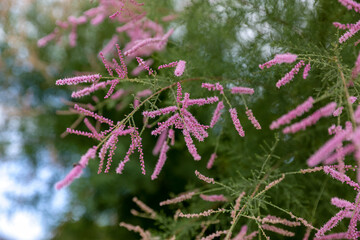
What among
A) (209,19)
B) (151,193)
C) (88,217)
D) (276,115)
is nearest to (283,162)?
(276,115)

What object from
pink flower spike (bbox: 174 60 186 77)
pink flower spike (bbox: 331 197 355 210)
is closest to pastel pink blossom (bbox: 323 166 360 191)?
pink flower spike (bbox: 331 197 355 210)

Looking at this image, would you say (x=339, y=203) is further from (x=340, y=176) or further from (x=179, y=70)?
(x=179, y=70)

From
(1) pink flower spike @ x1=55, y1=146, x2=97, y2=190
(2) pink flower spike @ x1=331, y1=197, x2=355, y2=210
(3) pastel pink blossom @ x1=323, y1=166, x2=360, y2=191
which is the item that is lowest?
(2) pink flower spike @ x1=331, y1=197, x2=355, y2=210

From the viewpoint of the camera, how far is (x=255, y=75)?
0.56 meters

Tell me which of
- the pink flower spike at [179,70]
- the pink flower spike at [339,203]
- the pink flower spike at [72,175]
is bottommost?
the pink flower spike at [339,203]

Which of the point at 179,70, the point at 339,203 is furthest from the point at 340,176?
the point at 179,70

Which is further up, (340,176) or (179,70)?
(179,70)

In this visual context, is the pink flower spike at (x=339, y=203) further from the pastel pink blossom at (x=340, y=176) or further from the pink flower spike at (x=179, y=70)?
the pink flower spike at (x=179, y=70)

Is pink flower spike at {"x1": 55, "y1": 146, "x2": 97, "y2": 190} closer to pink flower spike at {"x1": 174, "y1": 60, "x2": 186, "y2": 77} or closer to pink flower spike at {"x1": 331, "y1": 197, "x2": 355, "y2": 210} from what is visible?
pink flower spike at {"x1": 174, "y1": 60, "x2": 186, "y2": 77}

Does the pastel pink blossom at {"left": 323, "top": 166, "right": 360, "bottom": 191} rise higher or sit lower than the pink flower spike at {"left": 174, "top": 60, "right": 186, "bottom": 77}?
lower

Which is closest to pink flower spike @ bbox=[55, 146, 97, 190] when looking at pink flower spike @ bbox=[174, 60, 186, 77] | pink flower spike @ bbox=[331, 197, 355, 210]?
pink flower spike @ bbox=[174, 60, 186, 77]

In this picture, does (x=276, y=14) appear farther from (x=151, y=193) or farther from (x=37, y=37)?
(x=37, y=37)

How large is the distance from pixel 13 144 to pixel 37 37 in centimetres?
39

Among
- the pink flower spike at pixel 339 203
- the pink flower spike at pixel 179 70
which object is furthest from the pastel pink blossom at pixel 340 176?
the pink flower spike at pixel 179 70
